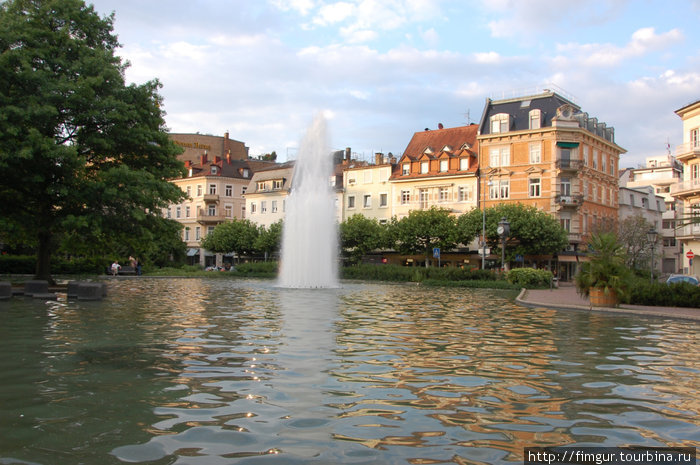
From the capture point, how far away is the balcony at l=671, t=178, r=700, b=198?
150 feet

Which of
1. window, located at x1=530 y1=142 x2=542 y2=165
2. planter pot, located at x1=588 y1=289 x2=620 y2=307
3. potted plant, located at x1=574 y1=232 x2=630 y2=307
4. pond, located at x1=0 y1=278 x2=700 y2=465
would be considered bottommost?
pond, located at x1=0 y1=278 x2=700 y2=465

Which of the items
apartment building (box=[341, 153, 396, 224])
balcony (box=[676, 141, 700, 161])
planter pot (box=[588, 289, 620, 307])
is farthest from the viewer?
apartment building (box=[341, 153, 396, 224])

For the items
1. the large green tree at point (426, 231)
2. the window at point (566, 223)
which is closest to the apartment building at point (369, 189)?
the large green tree at point (426, 231)

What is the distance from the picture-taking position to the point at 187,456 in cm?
556

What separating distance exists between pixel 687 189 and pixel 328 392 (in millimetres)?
46975

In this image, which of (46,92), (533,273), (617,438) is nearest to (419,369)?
(617,438)

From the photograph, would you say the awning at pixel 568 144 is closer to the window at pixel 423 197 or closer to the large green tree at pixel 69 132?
the window at pixel 423 197

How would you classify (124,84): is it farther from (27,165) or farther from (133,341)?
(133,341)

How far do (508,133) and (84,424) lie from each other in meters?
60.4

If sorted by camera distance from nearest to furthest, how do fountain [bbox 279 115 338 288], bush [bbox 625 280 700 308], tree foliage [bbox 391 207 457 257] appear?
bush [bbox 625 280 700 308]
fountain [bbox 279 115 338 288]
tree foliage [bbox 391 207 457 257]

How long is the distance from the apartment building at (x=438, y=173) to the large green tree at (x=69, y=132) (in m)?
42.5

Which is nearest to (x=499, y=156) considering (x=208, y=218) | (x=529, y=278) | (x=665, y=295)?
(x=529, y=278)

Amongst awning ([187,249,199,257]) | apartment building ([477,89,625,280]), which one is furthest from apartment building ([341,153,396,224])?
awning ([187,249,199,257])

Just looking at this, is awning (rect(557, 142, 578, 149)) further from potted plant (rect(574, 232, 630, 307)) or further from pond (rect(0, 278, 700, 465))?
pond (rect(0, 278, 700, 465))
